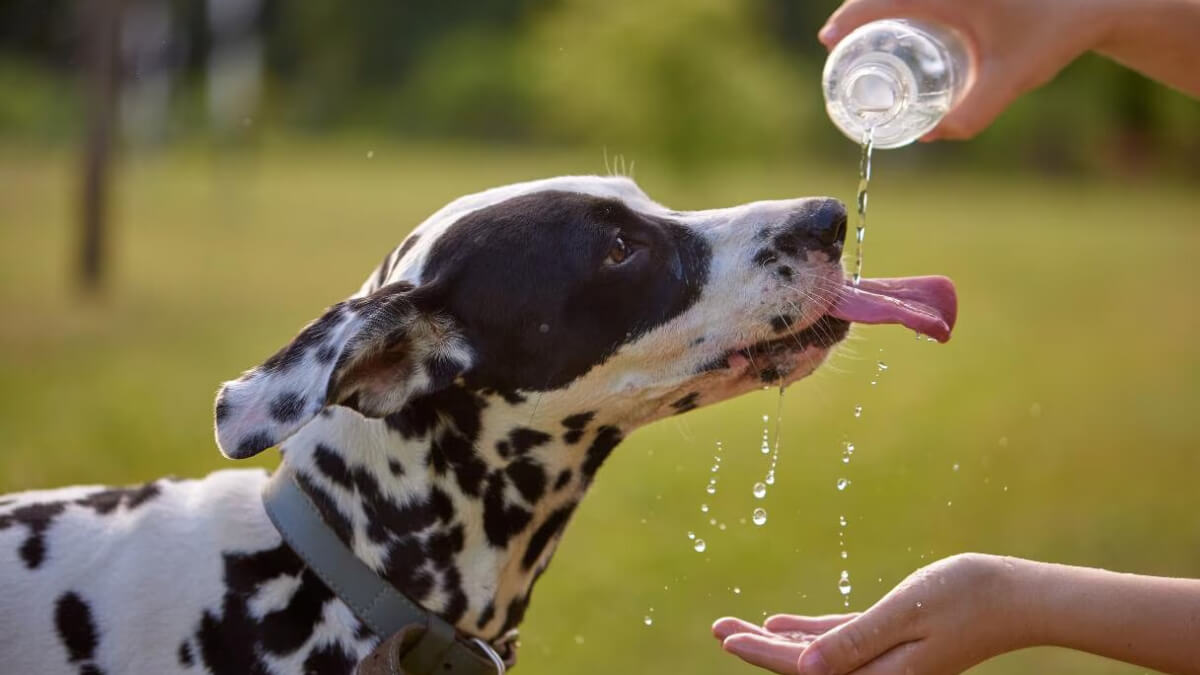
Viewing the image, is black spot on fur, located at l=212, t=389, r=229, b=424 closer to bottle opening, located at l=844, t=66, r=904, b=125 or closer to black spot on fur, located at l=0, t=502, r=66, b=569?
black spot on fur, located at l=0, t=502, r=66, b=569

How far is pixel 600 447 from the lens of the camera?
10.6ft

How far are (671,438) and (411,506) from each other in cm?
606

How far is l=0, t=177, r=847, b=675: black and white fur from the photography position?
294cm

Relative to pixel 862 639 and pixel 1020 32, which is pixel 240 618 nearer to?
pixel 862 639

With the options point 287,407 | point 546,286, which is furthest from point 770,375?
point 287,407

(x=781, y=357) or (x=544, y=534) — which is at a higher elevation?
(x=781, y=357)

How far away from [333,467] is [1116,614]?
172 centimetres

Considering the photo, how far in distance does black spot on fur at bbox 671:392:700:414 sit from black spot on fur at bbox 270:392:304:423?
0.95m

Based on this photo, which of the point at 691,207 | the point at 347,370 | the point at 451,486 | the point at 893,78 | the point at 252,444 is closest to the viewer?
the point at 252,444

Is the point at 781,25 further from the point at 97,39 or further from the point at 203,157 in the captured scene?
the point at 97,39

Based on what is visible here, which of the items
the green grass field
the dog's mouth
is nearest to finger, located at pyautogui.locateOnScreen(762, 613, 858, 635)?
the dog's mouth

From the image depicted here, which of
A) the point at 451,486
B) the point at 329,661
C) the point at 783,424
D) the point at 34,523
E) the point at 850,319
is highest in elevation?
the point at 850,319

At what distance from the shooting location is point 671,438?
353 inches

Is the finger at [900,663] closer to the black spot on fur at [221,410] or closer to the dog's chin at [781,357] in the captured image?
the dog's chin at [781,357]
